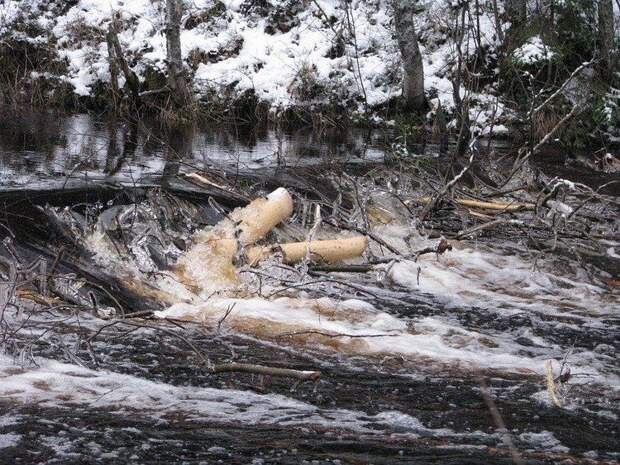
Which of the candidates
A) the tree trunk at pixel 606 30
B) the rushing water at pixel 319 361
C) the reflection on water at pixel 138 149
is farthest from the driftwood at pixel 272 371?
the tree trunk at pixel 606 30

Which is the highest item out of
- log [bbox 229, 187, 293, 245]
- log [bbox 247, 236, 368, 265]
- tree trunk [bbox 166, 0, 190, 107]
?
tree trunk [bbox 166, 0, 190, 107]

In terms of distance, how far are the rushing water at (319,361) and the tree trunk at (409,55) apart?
6.22 meters

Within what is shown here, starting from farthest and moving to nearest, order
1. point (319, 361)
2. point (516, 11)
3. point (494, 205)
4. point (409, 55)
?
point (516, 11) < point (409, 55) < point (494, 205) < point (319, 361)

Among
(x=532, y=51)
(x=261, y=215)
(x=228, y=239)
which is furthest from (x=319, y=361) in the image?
(x=532, y=51)

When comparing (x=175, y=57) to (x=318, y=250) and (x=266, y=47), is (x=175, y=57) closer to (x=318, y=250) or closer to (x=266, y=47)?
(x=266, y=47)

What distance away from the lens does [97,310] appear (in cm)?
436

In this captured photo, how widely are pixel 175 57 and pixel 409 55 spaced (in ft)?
12.2

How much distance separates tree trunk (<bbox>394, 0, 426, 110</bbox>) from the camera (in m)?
12.1

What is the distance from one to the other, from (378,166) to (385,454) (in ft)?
21.6

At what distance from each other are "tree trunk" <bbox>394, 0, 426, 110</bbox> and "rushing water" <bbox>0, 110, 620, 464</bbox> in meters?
6.22

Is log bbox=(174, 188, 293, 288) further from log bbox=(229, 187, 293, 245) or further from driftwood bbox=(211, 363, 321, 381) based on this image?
driftwood bbox=(211, 363, 321, 381)

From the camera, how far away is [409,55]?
12.3 m

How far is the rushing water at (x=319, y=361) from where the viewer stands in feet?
9.47

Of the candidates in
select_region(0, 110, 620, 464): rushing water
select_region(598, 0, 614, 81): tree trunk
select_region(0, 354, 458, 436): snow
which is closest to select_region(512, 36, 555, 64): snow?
select_region(598, 0, 614, 81): tree trunk
